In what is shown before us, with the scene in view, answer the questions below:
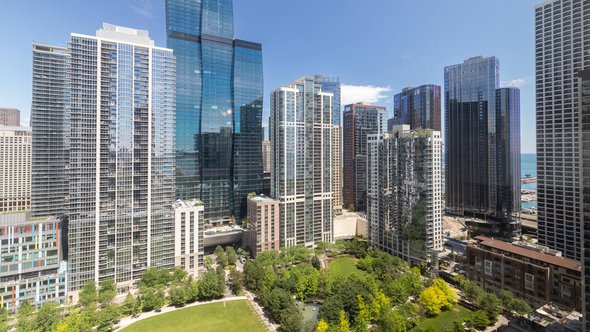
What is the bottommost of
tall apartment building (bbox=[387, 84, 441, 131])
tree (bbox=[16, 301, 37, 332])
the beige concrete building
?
tree (bbox=[16, 301, 37, 332])

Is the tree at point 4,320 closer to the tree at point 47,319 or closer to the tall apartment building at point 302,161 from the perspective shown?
the tree at point 47,319

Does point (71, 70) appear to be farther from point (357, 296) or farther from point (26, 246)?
point (357, 296)

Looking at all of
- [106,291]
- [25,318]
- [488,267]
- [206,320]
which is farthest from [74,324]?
[488,267]

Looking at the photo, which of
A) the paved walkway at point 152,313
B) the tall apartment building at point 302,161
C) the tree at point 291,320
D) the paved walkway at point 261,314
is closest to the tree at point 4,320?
the paved walkway at point 152,313

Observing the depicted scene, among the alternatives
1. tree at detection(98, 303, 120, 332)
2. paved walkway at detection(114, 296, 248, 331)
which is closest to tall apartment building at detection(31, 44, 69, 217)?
tree at detection(98, 303, 120, 332)

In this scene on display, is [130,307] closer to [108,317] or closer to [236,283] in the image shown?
[108,317]

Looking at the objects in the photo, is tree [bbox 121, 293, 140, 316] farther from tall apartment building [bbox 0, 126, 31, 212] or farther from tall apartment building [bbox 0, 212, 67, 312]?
tall apartment building [bbox 0, 126, 31, 212]
